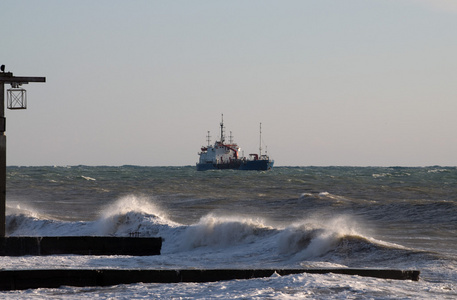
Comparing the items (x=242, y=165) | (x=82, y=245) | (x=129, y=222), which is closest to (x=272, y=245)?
(x=82, y=245)

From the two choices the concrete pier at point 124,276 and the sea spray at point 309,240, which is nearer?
the concrete pier at point 124,276

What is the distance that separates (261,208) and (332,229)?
688 inches

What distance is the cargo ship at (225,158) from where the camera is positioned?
144 metres

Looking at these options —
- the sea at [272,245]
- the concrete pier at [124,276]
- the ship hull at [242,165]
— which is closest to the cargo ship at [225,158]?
the ship hull at [242,165]

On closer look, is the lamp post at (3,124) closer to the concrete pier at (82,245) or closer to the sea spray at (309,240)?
the concrete pier at (82,245)

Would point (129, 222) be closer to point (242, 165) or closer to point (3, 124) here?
point (3, 124)

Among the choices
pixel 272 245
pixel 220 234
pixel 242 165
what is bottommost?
pixel 272 245

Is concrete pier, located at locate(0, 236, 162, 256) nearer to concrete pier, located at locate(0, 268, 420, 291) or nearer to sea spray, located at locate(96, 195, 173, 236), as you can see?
sea spray, located at locate(96, 195, 173, 236)

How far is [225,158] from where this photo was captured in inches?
5866

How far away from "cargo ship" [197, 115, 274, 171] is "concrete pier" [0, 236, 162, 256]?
12369 cm

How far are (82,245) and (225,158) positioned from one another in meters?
130

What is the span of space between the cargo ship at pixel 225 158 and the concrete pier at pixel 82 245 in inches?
4870

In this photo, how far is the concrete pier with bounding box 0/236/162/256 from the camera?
18000 mm

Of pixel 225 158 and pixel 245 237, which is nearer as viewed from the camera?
pixel 245 237
